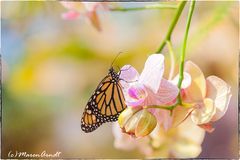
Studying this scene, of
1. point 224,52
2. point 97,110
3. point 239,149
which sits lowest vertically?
point 239,149

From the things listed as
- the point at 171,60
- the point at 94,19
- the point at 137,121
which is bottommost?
the point at 137,121

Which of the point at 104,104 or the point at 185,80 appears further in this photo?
the point at 104,104

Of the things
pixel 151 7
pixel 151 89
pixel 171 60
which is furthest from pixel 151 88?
pixel 151 7

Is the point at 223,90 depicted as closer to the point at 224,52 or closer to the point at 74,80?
the point at 224,52

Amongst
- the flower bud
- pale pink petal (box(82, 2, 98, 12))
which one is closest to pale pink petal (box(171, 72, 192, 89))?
the flower bud


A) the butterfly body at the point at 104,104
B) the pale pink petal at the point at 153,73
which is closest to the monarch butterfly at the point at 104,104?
the butterfly body at the point at 104,104

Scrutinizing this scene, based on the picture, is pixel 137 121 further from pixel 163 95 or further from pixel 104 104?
pixel 104 104

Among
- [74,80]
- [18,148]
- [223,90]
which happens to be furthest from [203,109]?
[18,148]

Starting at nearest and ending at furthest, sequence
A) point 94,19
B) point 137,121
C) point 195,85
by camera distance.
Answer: point 137,121 < point 195,85 < point 94,19
